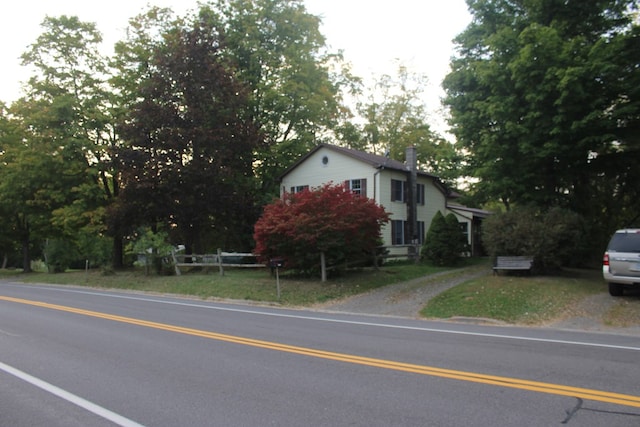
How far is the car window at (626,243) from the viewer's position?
43.9 ft

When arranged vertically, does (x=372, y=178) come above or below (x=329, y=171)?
below

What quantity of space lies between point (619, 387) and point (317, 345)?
15.3ft

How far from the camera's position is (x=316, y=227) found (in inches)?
740

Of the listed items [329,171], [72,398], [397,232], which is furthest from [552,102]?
[72,398]

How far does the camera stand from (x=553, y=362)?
7527 mm

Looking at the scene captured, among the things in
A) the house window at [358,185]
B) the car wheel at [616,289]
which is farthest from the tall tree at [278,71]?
the car wheel at [616,289]

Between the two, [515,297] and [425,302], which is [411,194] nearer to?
[425,302]

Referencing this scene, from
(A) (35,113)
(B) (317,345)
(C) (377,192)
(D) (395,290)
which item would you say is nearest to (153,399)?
(B) (317,345)

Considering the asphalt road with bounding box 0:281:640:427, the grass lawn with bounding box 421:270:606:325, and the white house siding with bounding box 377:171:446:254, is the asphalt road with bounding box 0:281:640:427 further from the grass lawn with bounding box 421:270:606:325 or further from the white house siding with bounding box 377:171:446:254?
Result: the white house siding with bounding box 377:171:446:254

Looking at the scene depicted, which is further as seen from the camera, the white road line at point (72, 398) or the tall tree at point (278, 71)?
the tall tree at point (278, 71)

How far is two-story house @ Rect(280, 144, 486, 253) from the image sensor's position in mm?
28312

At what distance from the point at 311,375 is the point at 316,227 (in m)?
12.1

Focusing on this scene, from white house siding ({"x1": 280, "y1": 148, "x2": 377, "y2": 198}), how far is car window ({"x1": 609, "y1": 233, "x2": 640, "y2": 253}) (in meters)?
15.2

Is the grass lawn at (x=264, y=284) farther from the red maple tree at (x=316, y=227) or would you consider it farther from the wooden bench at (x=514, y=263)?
the wooden bench at (x=514, y=263)
